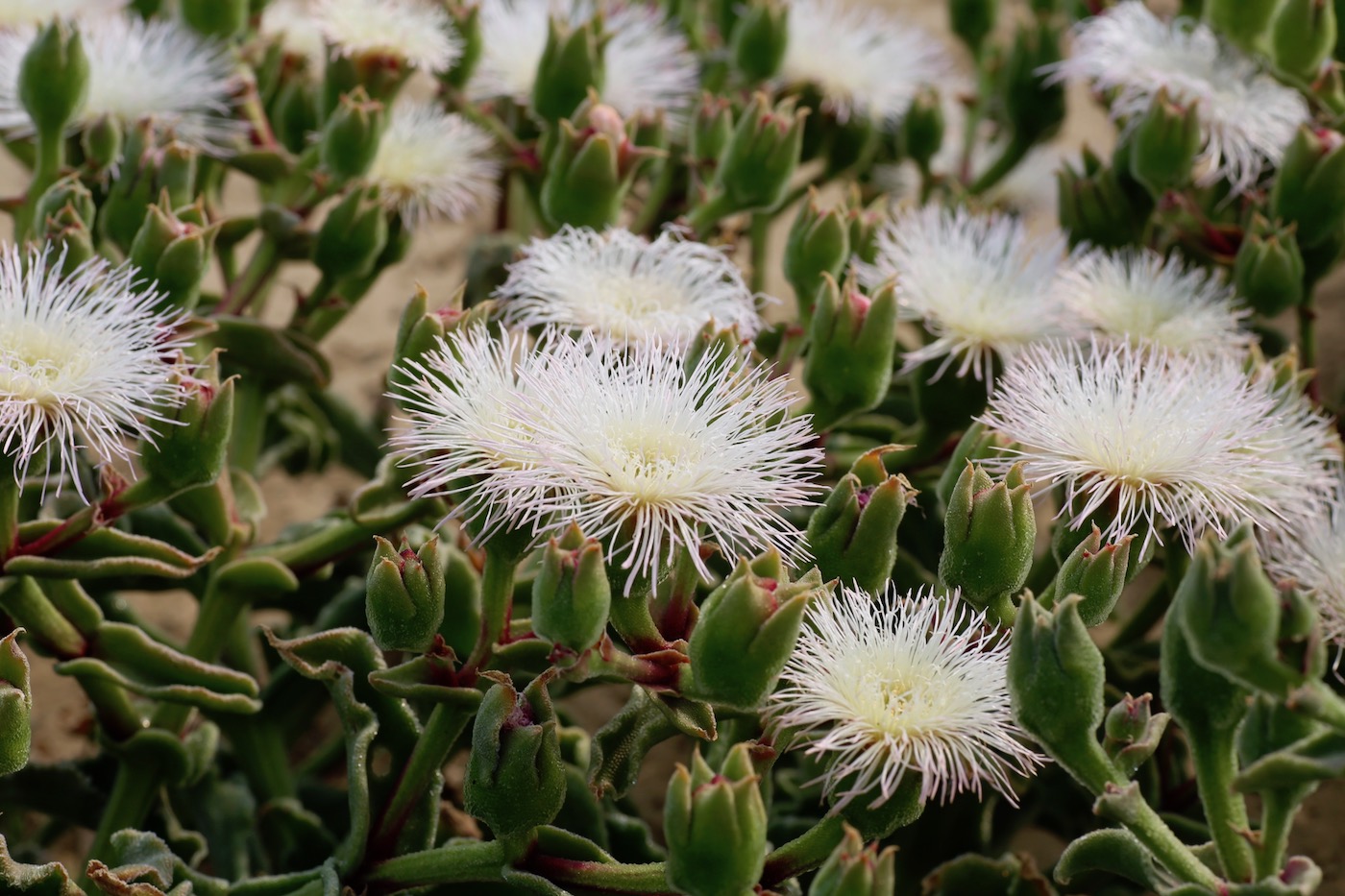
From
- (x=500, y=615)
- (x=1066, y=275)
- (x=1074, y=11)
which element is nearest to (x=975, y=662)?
(x=500, y=615)

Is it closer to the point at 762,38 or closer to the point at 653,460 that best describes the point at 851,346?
the point at 653,460

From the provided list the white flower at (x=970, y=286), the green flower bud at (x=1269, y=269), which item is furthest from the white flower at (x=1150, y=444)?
the green flower bud at (x=1269, y=269)

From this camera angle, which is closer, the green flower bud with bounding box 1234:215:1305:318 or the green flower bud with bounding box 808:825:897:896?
the green flower bud with bounding box 808:825:897:896

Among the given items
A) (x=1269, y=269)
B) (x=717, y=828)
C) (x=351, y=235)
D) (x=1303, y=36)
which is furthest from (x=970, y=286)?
(x=717, y=828)

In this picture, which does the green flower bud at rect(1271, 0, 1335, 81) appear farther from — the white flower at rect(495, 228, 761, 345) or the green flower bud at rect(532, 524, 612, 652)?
the green flower bud at rect(532, 524, 612, 652)

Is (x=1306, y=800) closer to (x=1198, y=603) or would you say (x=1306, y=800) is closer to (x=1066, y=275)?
(x=1066, y=275)

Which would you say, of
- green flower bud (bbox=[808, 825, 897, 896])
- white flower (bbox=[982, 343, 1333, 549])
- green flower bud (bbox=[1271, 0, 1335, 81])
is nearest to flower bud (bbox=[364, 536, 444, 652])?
green flower bud (bbox=[808, 825, 897, 896])
